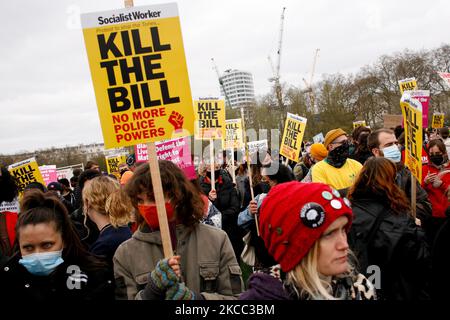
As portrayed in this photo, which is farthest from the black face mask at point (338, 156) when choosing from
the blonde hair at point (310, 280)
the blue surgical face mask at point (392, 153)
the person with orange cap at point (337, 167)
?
the blonde hair at point (310, 280)

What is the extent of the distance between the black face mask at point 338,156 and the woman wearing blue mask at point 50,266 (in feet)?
10.5

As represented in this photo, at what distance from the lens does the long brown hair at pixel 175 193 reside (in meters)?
2.58

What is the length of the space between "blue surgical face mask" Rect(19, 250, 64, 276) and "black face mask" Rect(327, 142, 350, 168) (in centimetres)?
346

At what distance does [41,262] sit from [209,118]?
508 centimetres

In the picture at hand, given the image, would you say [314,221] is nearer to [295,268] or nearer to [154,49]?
[295,268]

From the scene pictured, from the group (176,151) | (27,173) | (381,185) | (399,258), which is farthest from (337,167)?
(27,173)

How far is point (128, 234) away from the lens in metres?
3.34

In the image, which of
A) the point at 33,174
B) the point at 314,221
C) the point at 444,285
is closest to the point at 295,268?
the point at 314,221

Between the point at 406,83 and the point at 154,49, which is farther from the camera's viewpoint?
the point at 406,83

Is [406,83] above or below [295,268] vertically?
above
